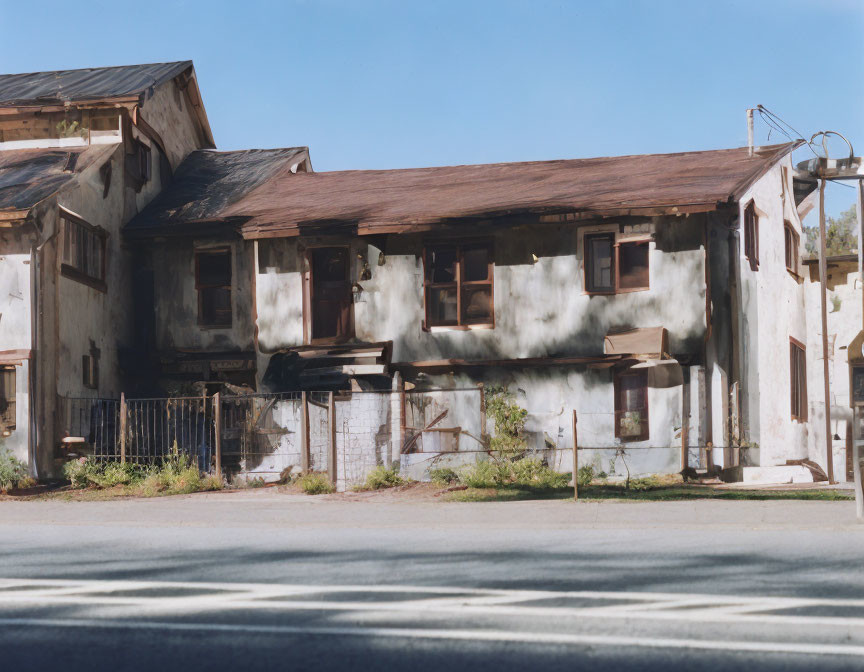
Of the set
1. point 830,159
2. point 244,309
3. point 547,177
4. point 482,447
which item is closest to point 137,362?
point 244,309

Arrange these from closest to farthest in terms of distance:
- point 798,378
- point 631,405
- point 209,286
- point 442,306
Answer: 1. point 631,405
2. point 442,306
3. point 209,286
4. point 798,378

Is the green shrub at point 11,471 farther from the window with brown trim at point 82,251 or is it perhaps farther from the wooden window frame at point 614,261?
the wooden window frame at point 614,261

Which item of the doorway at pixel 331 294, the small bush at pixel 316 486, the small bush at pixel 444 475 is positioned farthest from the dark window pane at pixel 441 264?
the small bush at pixel 316 486

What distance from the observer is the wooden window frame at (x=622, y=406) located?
74.7ft

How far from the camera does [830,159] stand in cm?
2709

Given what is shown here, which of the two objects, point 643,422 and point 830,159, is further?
point 830,159

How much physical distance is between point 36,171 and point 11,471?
266 inches

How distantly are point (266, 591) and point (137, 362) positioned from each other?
62.5 feet

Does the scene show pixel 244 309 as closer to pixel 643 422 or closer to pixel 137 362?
pixel 137 362

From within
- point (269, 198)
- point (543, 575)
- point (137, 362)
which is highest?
point (269, 198)

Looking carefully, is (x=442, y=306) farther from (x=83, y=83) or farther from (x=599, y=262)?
(x=83, y=83)

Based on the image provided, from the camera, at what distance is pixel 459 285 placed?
→ 24.1 metres

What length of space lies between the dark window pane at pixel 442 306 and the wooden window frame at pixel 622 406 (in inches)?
142

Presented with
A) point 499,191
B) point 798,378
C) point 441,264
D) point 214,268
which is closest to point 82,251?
point 214,268
